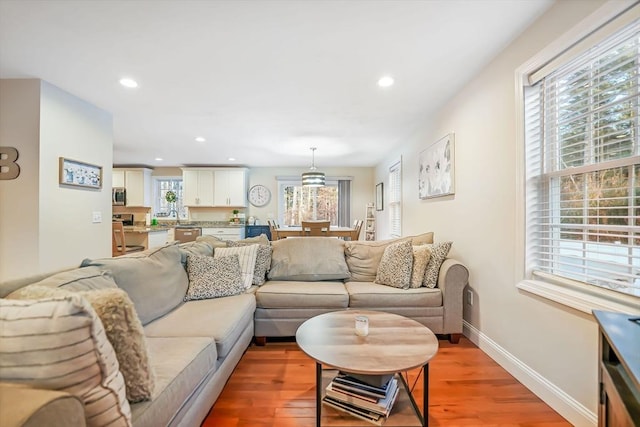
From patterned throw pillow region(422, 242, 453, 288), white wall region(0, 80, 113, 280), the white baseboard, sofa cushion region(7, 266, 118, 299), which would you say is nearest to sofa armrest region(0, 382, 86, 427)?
sofa cushion region(7, 266, 118, 299)

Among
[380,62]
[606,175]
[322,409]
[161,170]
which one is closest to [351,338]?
[322,409]

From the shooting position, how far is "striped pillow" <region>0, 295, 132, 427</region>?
75 cm

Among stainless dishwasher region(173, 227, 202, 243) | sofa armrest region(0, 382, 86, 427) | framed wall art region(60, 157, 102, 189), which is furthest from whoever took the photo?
stainless dishwasher region(173, 227, 202, 243)

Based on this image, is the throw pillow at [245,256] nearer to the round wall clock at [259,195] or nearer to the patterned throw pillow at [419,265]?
the patterned throw pillow at [419,265]

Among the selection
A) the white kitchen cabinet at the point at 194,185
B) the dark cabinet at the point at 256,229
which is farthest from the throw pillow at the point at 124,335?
the white kitchen cabinet at the point at 194,185

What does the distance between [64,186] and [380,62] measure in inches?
133

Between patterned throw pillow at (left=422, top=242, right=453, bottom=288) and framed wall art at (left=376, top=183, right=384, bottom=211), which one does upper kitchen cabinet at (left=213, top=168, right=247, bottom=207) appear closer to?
framed wall art at (left=376, top=183, right=384, bottom=211)

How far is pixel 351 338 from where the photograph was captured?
61.6 inches

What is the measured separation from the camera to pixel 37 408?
0.66 meters

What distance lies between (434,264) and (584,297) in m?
1.21

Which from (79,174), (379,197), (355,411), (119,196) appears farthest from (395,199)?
(119,196)

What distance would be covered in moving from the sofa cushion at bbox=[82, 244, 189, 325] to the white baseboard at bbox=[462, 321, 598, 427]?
252 cm

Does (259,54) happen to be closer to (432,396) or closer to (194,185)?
A: (432,396)

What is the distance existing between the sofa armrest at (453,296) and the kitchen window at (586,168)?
645 mm
